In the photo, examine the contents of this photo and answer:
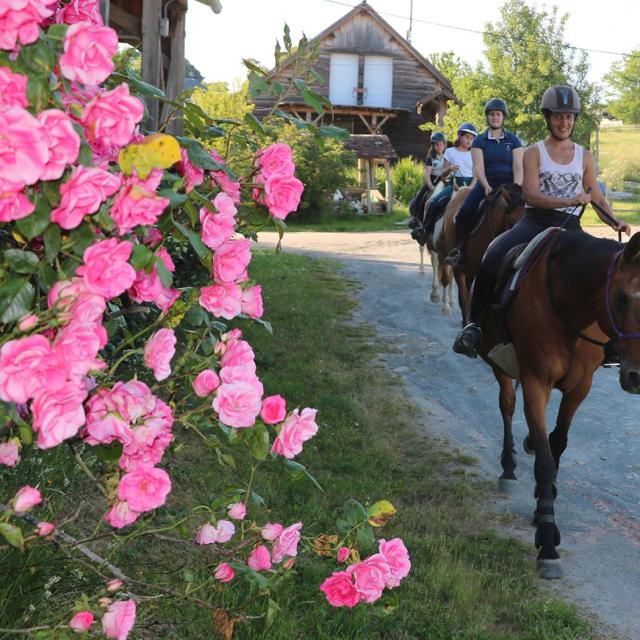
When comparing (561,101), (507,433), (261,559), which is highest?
(561,101)

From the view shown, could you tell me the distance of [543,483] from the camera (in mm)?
5457

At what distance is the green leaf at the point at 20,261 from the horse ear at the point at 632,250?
12.0 ft

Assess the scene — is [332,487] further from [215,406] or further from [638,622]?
[215,406]

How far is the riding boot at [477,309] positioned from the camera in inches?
266

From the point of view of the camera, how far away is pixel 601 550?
18.2 ft

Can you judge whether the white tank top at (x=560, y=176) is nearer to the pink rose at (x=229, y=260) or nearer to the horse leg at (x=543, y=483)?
the horse leg at (x=543, y=483)

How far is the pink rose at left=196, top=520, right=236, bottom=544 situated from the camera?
2723 mm

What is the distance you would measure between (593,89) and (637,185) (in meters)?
11.2

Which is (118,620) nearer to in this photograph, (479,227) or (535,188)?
(535,188)

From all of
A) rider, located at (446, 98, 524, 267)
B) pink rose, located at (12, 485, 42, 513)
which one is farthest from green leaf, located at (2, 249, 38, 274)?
rider, located at (446, 98, 524, 267)

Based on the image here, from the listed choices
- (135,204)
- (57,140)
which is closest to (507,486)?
(135,204)

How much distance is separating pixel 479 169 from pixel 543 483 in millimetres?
5526

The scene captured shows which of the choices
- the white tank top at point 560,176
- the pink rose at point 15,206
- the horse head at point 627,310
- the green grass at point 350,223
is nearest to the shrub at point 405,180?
the green grass at point 350,223

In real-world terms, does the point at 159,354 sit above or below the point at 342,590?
above
